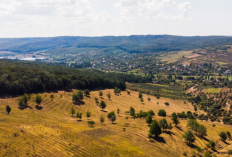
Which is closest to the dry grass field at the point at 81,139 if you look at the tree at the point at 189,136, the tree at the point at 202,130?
the tree at the point at 189,136

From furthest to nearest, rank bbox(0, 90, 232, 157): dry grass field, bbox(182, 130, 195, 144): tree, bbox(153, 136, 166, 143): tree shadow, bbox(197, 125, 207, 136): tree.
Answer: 1. bbox(197, 125, 207, 136): tree
2. bbox(153, 136, 166, 143): tree shadow
3. bbox(182, 130, 195, 144): tree
4. bbox(0, 90, 232, 157): dry grass field

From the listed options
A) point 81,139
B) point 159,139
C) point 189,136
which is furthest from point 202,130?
point 81,139

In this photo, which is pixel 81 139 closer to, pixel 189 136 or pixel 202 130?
pixel 189 136

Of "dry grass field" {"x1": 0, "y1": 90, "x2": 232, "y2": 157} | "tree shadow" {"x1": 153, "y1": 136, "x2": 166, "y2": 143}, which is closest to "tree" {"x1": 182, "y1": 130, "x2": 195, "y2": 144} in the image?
"dry grass field" {"x1": 0, "y1": 90, "x2": 232, "y2": 157}

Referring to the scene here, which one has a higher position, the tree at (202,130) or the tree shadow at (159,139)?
the tree at (202,130)

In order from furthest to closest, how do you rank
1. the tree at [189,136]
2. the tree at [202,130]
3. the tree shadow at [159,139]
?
the tree at [202,130], the tree shadow at [159,139], the tree at [189,136]

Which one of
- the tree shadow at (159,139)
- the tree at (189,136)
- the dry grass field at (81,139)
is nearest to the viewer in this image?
the dry grass field at (81,139)

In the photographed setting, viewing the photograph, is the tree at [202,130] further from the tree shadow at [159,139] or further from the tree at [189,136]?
the tree shadow at [159,139]

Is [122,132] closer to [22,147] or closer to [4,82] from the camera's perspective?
[22,147]

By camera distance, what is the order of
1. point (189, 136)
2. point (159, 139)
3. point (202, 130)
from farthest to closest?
1. point (202, 130)
2. point (159, 139)
3. point (189, 136)

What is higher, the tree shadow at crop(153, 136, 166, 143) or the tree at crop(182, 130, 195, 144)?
the tree at crop(182, 130, 195, 144)

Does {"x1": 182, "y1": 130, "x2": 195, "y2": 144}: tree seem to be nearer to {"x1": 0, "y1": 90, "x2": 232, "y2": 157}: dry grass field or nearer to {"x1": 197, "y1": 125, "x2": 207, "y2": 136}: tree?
{"x1": 0, "y1": 90, "x2": 232, "y2": 157}: dry grass field

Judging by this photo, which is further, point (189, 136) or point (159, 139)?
point (159, 139)
